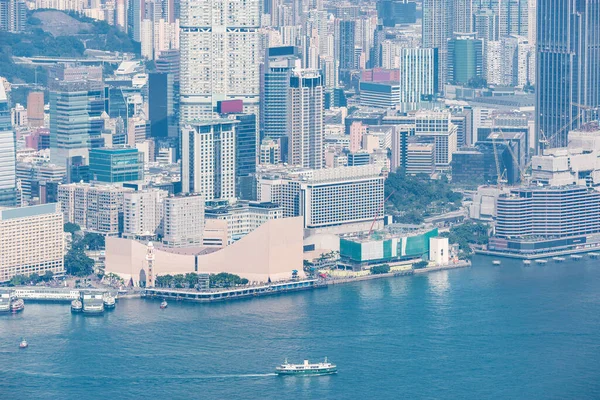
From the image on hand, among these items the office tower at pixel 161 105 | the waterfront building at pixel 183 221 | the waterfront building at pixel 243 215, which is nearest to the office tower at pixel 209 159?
the waterfront building at pixel 243 215

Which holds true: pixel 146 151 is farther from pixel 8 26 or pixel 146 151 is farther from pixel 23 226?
pixel 8 26

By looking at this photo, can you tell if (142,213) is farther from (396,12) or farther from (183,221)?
(396,12)

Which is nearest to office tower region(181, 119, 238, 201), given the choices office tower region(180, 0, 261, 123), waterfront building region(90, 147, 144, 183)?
waterfront building region(90, 147, 144, 183)

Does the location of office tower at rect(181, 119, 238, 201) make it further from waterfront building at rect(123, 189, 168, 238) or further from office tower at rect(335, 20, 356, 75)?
office tower at rect(335, 20, 356, 75)

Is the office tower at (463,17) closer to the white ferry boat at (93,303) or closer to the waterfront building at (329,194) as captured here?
the waterfront building at (329,194)

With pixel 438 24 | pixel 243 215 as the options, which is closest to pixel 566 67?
pixel 243 215

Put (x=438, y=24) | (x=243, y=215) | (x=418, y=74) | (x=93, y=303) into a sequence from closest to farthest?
(x=93, y=303) < (x=243, y=215) < (x=418, y=74) < (x=438, y=24)
